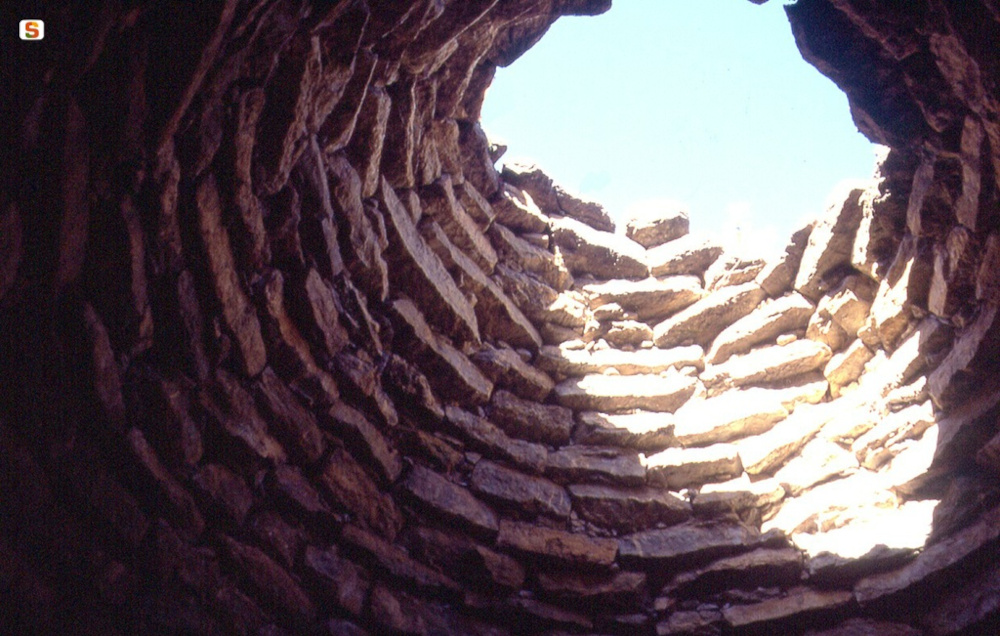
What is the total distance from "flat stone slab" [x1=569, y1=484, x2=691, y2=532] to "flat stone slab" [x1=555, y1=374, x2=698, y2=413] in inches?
71.7

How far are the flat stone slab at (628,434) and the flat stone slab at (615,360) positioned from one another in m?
1.20

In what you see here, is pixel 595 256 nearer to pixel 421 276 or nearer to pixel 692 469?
pixel 421 276

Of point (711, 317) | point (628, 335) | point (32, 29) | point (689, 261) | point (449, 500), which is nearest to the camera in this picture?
point (32, 29)

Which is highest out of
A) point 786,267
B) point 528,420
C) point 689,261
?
point 689,261

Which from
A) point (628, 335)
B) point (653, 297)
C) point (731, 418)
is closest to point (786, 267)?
point (653, 297)

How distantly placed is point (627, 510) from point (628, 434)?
1.36 meters

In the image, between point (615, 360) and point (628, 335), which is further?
point (628, 335)

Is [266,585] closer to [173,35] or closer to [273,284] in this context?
[273,284]

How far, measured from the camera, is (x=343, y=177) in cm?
896

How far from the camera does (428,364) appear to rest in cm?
983

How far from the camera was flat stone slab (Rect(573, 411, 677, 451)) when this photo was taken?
34.4 ft

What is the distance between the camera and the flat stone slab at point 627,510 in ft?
31.0

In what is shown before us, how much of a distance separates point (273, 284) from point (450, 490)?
12.0ft

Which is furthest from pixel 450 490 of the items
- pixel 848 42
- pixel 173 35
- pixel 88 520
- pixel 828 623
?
pixel 848 42
